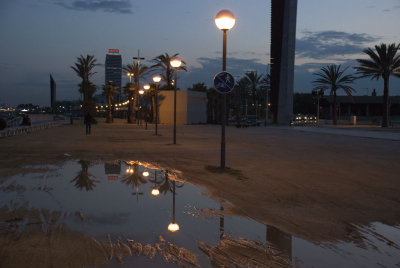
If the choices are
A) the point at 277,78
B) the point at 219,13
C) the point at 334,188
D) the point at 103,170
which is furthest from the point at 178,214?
the point at 277,78

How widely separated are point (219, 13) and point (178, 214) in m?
6.76

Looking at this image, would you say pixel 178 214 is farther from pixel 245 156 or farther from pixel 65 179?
pixel 245 156

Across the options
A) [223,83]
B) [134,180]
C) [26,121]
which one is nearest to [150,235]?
[134,180]

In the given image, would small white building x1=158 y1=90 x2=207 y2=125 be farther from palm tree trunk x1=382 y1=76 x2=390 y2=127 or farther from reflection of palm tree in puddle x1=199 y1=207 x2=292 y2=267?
reflection of palm tree in puddle x1=199 y1=207 x2=292 y2=267

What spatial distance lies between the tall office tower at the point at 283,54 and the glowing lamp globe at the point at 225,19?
3938cm

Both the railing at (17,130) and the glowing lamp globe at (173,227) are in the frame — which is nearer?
the glowing lamp globe at (173,227)

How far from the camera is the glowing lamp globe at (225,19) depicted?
1098cm

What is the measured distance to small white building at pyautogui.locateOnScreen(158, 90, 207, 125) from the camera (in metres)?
56.4

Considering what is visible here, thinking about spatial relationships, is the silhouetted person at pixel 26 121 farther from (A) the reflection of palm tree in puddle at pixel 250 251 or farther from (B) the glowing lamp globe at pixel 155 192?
(A) the reflection of palm tree in puddle at pixel 250 251

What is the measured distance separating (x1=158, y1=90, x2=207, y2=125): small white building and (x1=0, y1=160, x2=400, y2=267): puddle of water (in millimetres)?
48528

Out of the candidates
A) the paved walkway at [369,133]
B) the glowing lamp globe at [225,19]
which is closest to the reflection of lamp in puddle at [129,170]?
the glowing lamp globe at [225,19]

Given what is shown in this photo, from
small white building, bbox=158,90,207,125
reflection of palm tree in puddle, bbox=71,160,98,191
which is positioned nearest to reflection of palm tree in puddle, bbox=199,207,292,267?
reflection of palm tree in puddle, bbox=71,160,98,191

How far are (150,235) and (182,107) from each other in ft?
171

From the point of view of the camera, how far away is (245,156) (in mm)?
15109
